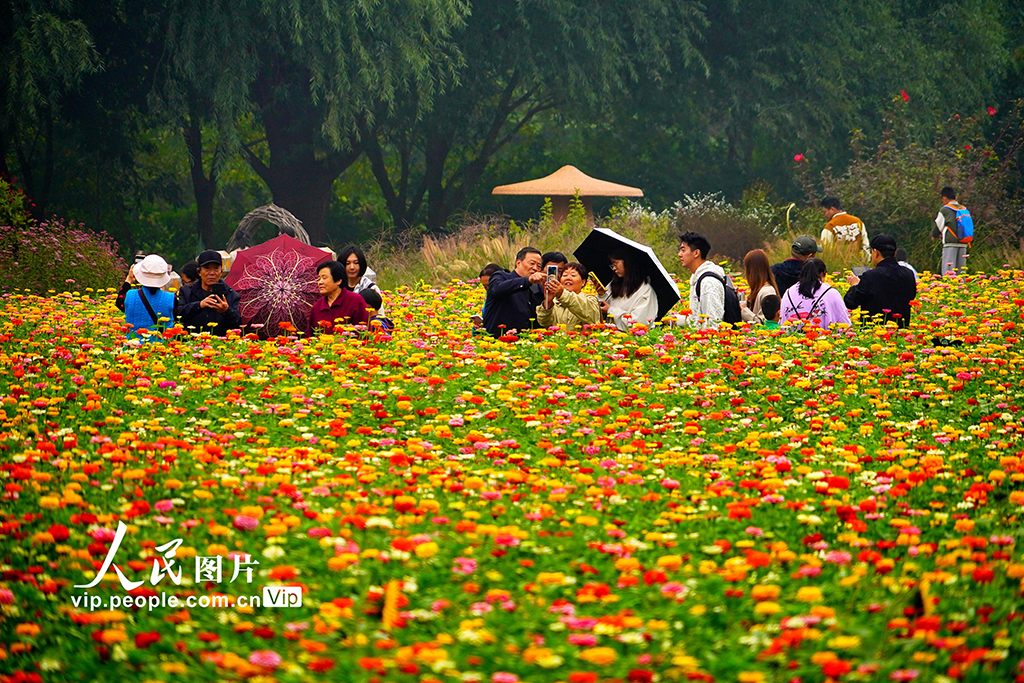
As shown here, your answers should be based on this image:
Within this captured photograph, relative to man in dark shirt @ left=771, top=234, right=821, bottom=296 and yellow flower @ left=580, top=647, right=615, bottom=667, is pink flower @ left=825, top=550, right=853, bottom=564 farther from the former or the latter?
man in dark shirt @ left=771, top=234, right=821, bottom=296

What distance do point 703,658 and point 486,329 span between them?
6.66 metres

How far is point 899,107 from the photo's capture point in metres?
29.9

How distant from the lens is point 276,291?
9750 mm

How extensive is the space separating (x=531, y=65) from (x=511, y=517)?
23065mm

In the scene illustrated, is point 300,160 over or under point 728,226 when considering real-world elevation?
over

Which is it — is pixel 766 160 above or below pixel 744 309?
above

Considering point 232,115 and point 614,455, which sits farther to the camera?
point 232,115

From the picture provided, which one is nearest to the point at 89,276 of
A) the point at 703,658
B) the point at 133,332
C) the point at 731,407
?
the point at 133,332

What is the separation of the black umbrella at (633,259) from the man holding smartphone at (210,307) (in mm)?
3383

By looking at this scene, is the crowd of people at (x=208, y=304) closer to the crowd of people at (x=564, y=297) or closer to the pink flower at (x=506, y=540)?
the crowd of people at (x=564, y=297)

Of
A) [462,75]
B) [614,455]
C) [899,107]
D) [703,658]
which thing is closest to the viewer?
[703,658]

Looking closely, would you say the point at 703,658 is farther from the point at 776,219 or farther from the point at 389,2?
the point at 776,219

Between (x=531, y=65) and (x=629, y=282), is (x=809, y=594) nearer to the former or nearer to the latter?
(x=629, y=282)

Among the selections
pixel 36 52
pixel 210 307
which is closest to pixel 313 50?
pixel 36 52
